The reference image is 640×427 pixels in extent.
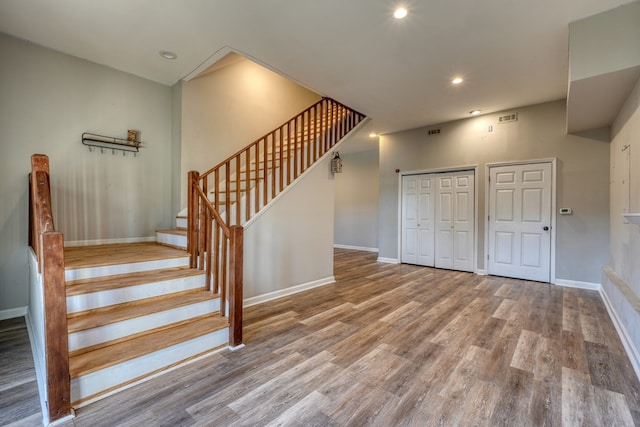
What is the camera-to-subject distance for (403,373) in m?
2.17

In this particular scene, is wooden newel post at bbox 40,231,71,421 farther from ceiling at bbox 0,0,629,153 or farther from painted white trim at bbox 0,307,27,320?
painted white trim at bbox 0,307,27,320

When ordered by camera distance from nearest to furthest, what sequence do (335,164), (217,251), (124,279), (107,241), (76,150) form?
(124,279), (217,251), (76,150), (107,241), (335,164)

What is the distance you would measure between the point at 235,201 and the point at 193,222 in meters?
0.78

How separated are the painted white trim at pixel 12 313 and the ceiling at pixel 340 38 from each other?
3144mm

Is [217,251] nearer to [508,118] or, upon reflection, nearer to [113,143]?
[113,143]

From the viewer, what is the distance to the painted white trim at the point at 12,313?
3178 mm

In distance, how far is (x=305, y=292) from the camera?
168 inches

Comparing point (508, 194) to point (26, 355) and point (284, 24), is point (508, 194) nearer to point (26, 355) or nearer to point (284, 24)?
point (284, 24)

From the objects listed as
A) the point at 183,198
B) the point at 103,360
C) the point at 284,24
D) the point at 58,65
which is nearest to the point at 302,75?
the point at 284,24

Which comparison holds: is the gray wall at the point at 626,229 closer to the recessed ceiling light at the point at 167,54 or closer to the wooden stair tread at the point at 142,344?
the wooden stair tread at the point at 142,344

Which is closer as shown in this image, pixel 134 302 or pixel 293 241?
pixel 134 302

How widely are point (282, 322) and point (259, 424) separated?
1.48 metres

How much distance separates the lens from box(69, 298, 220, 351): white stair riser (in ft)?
6.58

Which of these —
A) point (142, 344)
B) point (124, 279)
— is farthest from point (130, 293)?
point (142, 344)
